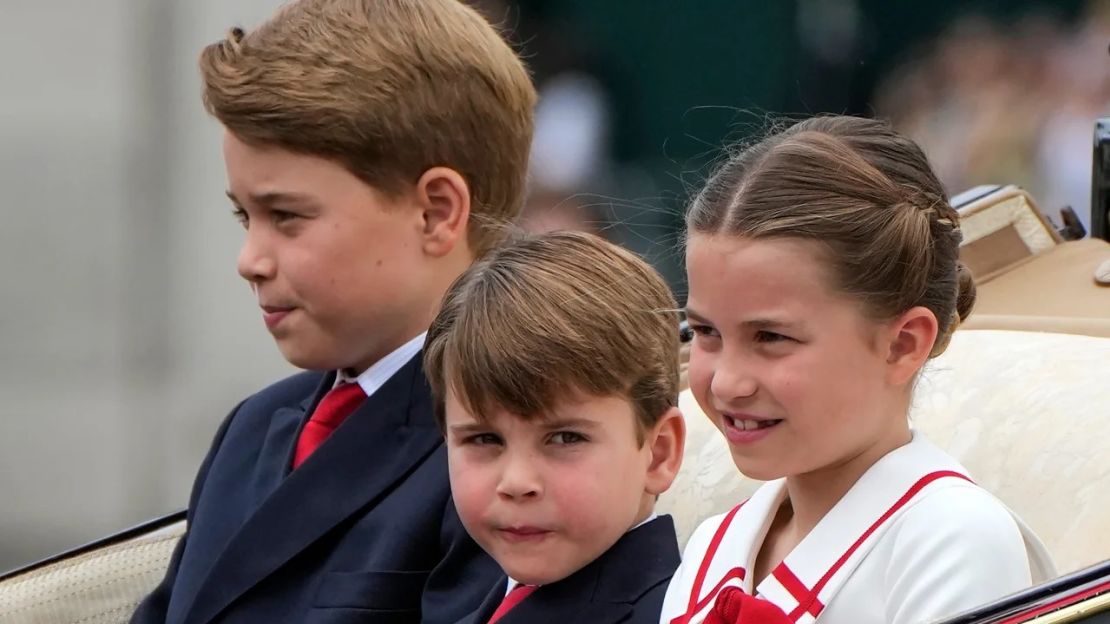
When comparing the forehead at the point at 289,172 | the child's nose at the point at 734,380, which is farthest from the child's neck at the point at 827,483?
the forehead at the point at 289,172

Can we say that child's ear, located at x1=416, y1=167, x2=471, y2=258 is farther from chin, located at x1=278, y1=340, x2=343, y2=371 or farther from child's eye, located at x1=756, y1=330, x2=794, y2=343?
child's eye, located at x1=756, y1=330, x2=794, y2=343

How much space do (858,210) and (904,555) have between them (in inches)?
11.0

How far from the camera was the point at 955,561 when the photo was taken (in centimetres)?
125

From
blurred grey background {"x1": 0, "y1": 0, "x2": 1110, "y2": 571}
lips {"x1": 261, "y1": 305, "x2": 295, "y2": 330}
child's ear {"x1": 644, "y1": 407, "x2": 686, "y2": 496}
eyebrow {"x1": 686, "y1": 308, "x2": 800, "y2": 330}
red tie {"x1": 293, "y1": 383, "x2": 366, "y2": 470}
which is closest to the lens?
eyebrow {"x1": 686, "y1": 308, "x2": 800, "y2": 330}

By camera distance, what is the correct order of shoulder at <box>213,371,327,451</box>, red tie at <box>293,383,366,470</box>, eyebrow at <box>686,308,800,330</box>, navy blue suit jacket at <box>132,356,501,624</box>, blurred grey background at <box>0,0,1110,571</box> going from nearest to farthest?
eyebrow at <box>686,308,800,330</box>
navy blue suit jacket at <box>132,356,501,624</box>
red tie at <box>293,383,366,470</box>
shoulder at <box>213,371,327,451</box>
blurred grey background at <box>0,0,1110,571</box>

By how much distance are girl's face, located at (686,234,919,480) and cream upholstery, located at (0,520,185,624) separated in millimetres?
1039

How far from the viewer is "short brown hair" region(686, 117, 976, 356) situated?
4.45ft

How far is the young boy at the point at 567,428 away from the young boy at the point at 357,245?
8.0 inches

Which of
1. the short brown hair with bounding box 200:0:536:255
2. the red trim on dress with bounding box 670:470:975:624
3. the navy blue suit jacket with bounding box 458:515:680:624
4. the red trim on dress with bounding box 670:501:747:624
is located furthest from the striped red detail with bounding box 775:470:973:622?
the short brown hair with bounding box 200:0:536:255

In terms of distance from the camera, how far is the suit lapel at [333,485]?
1812 mm

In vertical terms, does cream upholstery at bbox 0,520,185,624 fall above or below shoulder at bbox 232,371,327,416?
below

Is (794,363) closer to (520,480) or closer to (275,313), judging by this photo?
(520,480)

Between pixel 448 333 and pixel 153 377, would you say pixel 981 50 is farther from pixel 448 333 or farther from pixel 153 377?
pixel 448 333

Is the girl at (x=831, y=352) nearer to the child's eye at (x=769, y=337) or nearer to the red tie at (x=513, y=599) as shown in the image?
the child's eye at (x=769, y=337)
